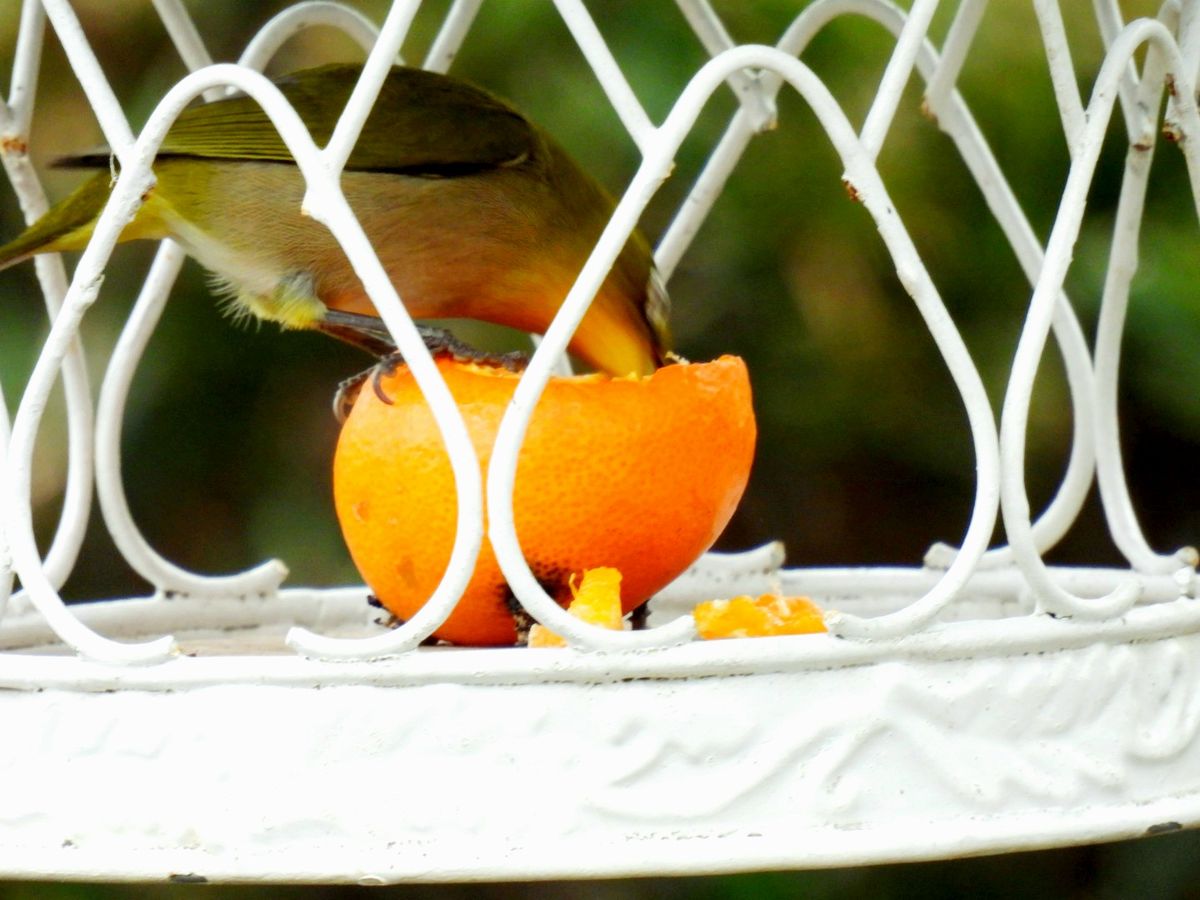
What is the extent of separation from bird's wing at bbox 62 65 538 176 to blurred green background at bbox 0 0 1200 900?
490mm

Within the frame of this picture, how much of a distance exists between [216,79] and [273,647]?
0.55m

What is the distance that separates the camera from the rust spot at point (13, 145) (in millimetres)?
1329

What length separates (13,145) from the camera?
1.33 meters

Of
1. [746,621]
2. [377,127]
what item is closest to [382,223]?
[377,127]

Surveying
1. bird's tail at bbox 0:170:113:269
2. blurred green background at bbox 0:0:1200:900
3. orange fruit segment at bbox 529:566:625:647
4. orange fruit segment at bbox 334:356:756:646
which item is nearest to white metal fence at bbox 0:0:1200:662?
orange fruit segment at bbox 529:566:625:647

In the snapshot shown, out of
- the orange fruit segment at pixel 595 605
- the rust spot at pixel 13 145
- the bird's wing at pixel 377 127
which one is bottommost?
the orange fruit segment at pixel 595 605

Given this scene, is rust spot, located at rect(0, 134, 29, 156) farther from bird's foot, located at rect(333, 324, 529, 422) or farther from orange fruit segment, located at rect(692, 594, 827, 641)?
orange fruit segment, located at rect(692, 594, 827, 641)

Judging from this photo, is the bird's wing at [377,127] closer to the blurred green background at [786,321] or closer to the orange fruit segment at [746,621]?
the blurred green background at [786,321]

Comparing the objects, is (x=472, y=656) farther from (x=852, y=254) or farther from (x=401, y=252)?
(x=852, y=254)

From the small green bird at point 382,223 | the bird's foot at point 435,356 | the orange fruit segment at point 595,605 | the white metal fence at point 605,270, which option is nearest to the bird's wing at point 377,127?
the small green bird at point 382,223

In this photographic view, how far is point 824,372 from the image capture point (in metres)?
2.48

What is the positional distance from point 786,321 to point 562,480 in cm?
144

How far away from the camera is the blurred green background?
2.32 metres

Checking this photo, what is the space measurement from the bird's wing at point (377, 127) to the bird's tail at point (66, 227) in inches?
2.6
